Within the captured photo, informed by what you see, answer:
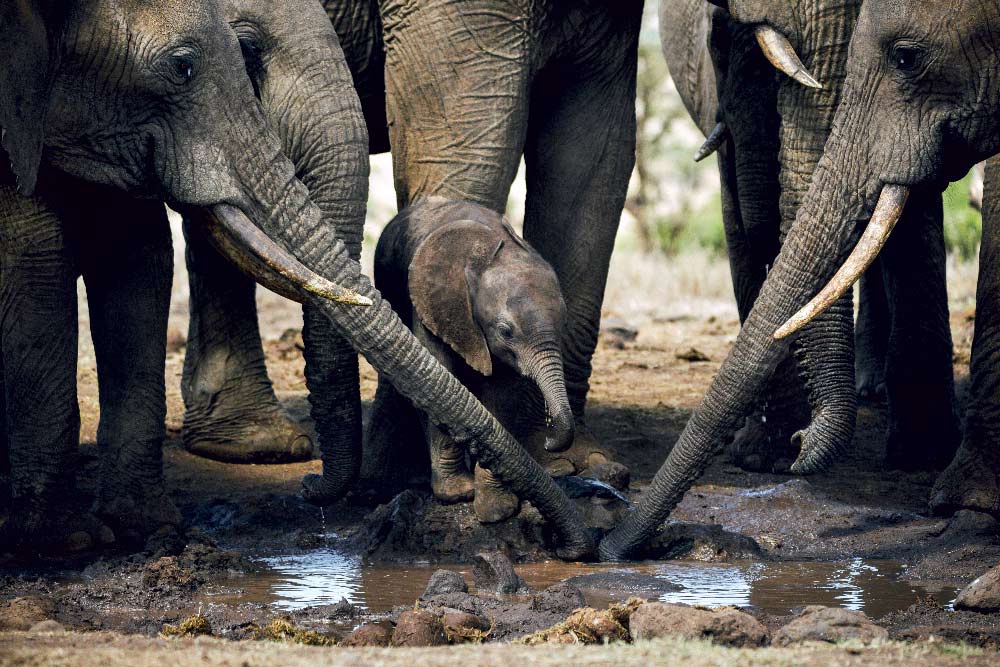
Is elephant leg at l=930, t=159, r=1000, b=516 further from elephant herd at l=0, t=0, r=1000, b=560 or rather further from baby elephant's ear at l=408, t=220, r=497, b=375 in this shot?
baby elephant's ear at l=408, t=220, r=497, b=375

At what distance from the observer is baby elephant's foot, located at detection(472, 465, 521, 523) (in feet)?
18.0

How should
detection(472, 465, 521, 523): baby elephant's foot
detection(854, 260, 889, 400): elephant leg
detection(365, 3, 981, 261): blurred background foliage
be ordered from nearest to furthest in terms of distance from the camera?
detection(472, 465, 521, 523): baby elephant's foot
detection(854, 260, 889, 400): elephant leg
detection(365, 3, 981, 261): blurred background foliage

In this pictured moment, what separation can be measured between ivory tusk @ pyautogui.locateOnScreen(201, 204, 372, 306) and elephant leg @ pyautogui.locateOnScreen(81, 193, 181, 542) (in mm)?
516

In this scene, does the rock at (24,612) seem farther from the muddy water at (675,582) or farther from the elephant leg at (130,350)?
the elephant leg at (130,350)

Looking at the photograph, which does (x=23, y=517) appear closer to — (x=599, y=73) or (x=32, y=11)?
(x=32, y=11)

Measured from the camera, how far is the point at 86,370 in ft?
27.7

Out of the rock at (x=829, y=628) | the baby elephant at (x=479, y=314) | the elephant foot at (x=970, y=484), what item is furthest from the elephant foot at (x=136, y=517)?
the elephant foot at (x=970, y=484)

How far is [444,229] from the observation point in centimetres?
571

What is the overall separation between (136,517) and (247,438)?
4.43ft

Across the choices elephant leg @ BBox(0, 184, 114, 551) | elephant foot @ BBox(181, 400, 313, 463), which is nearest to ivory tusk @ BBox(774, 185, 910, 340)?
elephant leg @ BBox(0, 184, 114, 551)

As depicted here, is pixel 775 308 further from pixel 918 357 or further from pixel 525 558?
pixel 918 357

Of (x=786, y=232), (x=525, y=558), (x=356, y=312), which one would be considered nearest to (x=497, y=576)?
(x=525, y=558)

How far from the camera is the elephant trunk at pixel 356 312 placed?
5066mm

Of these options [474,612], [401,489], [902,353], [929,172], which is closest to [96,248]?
[401,489]
